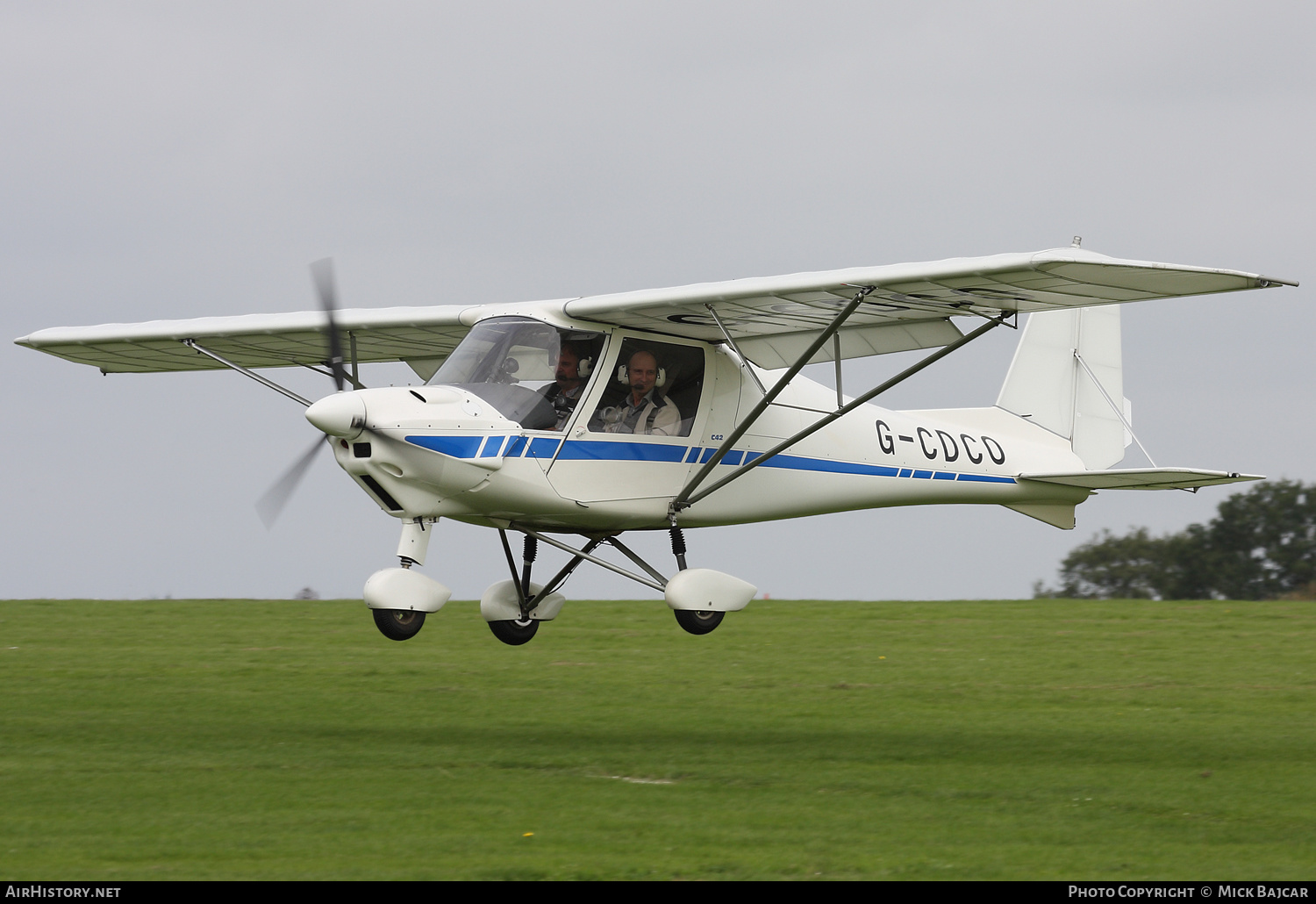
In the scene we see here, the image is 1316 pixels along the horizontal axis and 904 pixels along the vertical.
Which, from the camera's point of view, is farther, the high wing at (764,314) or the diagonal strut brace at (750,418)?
the diagonal strut brace at (750,418)

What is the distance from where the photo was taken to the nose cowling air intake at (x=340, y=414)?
34.9ft

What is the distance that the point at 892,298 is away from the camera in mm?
12219

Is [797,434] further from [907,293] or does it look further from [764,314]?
[907,293]

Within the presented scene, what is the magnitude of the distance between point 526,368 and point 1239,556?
38.2 m

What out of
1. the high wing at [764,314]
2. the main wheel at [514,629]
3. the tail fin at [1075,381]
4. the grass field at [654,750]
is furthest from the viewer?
the tail fin at [1075,381]

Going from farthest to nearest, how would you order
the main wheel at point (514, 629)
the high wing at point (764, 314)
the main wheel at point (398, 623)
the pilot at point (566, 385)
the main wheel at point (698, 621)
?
1. the main wheel at point (514, 629)
2. the main wheel at point (698, 621)
3. the pilot at point (566, 385)
4. the main wheel at point (398, 623)
5. the high wing at point (764, 314)

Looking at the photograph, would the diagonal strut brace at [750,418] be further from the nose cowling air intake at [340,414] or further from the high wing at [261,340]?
the nose cowling air intake at [340,414]

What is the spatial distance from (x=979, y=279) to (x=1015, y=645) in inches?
414

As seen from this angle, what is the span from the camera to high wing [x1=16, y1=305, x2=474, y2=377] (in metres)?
14.6

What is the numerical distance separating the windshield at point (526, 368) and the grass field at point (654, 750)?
9.31 feet

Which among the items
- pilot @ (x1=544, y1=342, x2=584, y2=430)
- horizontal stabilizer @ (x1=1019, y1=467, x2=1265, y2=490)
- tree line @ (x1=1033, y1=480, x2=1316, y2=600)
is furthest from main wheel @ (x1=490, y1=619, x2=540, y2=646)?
tree line @ (x1=1033, y1=480, x2=1316, y2=600)

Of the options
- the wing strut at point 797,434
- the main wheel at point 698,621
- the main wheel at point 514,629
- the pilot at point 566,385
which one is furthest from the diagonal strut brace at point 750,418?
the main wheel at point 514,629

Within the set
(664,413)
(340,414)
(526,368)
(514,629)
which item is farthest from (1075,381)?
(340,414)

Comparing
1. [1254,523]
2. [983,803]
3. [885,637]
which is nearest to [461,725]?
[983,803]
